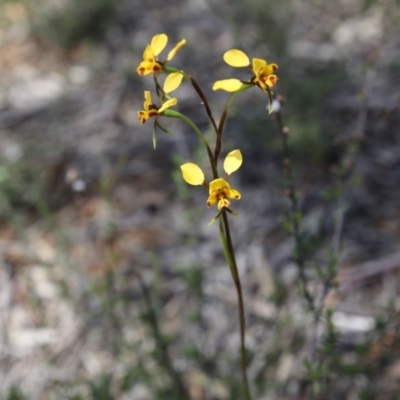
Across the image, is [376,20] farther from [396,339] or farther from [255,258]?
[396,339]

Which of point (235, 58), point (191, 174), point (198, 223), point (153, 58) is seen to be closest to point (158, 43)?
point (153, 58)

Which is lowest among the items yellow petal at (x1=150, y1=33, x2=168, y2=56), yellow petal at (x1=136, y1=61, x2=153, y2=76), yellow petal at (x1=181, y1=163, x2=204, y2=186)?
yellow petal at (x1=181, y1=163, x2=204, y2=186)

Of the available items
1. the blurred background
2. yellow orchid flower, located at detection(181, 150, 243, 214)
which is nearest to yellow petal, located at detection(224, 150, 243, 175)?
yellow orchid flower, located at detection(181, 150, 243, 214)

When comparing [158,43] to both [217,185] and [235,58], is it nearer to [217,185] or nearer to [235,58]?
[235,58]

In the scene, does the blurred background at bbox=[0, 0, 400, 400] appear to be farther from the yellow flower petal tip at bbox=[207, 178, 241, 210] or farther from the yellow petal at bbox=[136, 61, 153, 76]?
the yellow petal at bbox=[136, 61, 153, 76]

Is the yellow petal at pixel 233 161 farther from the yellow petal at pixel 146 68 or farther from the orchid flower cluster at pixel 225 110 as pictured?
the yellow petal at pixel 146 68

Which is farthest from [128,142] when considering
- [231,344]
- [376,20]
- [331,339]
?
[331,339]
